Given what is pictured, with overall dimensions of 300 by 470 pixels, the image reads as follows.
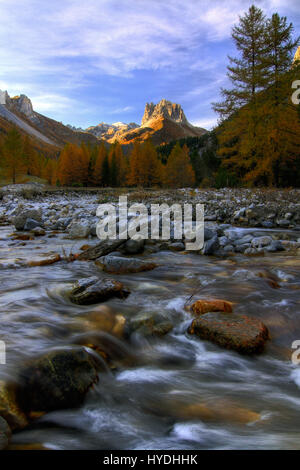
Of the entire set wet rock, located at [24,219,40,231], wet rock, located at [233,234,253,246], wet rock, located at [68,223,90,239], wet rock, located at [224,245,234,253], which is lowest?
wet rock, located at [224,245,234,253]

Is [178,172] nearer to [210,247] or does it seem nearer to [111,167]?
[111,167]

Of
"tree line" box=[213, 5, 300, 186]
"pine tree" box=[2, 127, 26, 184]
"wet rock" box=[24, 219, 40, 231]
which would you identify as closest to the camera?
"wet rock" box=[24, 219, 40, 231]

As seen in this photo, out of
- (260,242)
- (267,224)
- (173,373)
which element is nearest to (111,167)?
(267,224)

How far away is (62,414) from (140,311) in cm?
158

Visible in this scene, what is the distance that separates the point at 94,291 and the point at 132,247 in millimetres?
2739

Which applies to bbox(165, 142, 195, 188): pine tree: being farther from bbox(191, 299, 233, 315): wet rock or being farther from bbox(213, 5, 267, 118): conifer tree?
bbox(191, 299, 233, 315): wet rock

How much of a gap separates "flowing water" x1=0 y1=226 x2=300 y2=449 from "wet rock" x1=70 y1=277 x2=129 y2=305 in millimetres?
108

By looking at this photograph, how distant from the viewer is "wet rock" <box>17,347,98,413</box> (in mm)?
1760

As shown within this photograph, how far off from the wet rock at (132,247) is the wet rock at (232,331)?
135 inches

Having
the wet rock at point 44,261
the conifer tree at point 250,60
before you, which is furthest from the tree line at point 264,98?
the wet rock at point 44,261

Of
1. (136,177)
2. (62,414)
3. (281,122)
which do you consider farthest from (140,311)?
(136,177)

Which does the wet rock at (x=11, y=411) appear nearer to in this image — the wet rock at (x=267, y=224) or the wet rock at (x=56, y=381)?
the wet rock at (x=56, y=381)

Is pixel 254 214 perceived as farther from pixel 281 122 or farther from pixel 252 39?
pixel 252 39

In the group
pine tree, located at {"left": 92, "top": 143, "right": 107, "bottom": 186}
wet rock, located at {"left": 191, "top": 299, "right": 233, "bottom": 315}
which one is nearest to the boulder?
wet rock, located at {"left": 191, "top": 299, "right": 233, "bottom": 315}
